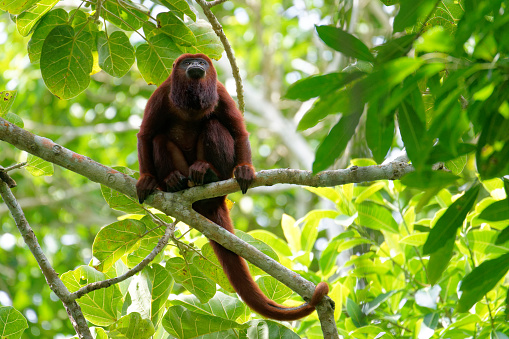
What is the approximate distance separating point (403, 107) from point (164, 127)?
197cm

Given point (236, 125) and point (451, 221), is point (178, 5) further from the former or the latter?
point (451, 221)

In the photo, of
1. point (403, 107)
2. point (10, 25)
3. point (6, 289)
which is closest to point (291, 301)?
point (403, 107)

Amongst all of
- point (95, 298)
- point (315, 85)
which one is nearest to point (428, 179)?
point (315, 85)

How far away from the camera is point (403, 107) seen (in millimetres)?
1195

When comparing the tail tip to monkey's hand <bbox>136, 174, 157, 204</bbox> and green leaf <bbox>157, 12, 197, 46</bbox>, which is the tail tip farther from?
green leaf <bbox>157, 12, 197, 46</bbox>

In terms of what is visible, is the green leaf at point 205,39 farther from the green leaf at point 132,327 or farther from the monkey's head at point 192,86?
the green leaf at point 132,327

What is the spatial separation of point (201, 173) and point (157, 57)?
0.71 meters

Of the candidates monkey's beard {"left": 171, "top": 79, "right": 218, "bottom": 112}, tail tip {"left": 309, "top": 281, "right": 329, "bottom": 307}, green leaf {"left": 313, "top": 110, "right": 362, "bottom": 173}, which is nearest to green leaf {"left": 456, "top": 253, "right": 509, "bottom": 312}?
green leaf {"left": 313, "top": 110, "right": 362, "bottom": 173}

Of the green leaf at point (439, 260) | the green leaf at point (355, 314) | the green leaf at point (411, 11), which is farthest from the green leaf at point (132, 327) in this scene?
the green leaf at point (411, 11)

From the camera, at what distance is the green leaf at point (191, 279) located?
237 cm

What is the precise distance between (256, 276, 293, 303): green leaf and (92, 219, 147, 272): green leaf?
619 millimetres

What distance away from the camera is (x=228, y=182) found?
227 cm

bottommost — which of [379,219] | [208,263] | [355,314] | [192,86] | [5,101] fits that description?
[355,314]

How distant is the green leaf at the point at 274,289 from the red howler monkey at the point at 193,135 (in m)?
0.36
